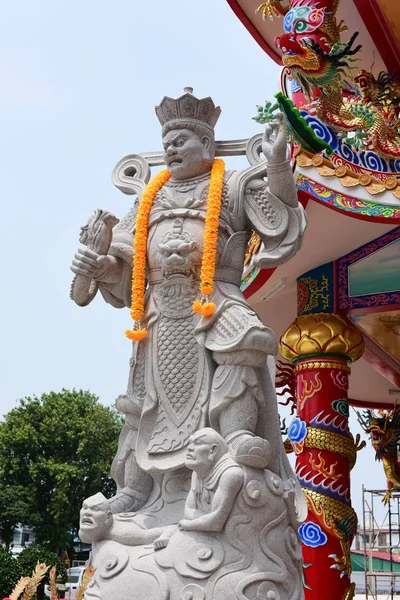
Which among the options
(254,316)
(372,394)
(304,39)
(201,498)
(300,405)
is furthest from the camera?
(372,394)

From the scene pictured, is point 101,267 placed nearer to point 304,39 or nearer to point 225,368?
point 225,368

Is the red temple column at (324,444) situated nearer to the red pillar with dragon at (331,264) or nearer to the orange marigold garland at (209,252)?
the red pillar with dragon at (331,264)

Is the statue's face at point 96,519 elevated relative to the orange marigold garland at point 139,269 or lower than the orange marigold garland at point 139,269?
lower

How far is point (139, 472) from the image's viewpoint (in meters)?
4.12

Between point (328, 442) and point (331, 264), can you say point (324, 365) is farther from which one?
point (331, 264)

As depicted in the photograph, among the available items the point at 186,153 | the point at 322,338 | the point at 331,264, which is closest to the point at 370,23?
the point at 331,264

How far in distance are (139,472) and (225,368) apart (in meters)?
0.67

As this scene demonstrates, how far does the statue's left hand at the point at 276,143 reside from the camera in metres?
4.09

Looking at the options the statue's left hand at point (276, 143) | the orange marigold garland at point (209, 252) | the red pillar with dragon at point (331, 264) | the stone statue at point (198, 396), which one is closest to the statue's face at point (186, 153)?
the stone statue at point (198, 396)

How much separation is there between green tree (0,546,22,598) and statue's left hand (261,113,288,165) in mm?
8268

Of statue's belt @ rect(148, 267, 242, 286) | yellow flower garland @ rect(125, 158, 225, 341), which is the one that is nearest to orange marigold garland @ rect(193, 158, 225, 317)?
yellow flower garland @ rect(125, 158, 225, 341)

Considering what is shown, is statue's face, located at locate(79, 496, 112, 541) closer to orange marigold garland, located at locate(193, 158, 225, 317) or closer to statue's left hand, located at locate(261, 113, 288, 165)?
orange marigold garland, located at locate(193, 158, 225, 317)

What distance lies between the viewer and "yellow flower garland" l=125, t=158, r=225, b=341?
4059 mm

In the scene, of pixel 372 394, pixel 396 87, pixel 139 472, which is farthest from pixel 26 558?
pixel 139 472
